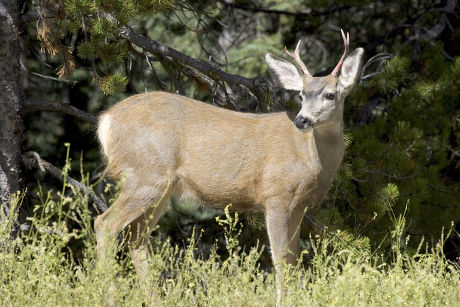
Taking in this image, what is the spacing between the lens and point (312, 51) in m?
11.9

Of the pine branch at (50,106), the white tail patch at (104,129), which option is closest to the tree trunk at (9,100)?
the pine branch at (50,106)

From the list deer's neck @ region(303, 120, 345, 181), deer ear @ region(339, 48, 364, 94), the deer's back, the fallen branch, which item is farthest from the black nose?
the fallen branch

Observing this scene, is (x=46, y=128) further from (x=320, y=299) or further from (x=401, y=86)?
(x=320, y=299)

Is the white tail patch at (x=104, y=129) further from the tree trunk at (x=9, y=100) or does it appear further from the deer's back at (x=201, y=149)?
the tree trunk at (x=9, y=100)

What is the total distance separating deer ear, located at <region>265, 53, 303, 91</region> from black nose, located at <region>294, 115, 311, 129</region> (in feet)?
2.45

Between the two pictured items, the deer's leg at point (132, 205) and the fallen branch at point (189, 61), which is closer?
the deer's leg at point (132, 205)

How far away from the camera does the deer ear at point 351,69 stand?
6.04 metres

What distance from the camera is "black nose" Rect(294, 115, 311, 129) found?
222 inches

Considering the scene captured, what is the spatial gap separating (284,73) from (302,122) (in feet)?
3.02

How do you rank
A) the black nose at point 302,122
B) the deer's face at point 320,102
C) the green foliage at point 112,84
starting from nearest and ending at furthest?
the black nose at point 302,122 → the deer's face at point 320,102 → the green foliage at point 112,84

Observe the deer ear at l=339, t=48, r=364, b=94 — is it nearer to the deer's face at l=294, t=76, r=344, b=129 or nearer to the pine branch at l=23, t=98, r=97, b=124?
the deer's face at l=294, t=76, r=344, b=129

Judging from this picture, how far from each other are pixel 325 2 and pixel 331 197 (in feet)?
11.5

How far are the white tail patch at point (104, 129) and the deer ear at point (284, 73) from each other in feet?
4.71

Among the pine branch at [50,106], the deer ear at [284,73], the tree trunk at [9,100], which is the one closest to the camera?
the tree trunk at [9,100]
